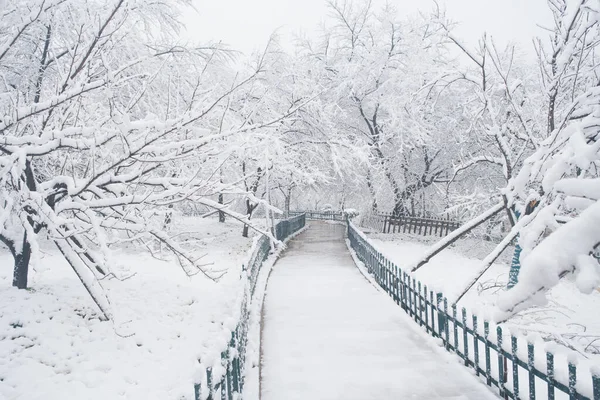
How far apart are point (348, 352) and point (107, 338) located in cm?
417

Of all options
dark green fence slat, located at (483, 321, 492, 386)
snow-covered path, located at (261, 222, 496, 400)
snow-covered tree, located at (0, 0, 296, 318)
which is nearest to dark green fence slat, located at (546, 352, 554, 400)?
snow-covered path, located at (261, 222, 496, 400)

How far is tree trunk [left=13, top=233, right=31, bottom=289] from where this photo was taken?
7.43 metres

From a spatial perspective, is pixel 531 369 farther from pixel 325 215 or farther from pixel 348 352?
pixel 325 215

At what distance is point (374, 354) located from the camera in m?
6.07

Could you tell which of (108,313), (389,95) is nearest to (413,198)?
(389,95)

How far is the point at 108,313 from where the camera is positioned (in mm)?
6188

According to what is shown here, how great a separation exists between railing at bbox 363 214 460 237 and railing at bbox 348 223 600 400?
47.4 ft

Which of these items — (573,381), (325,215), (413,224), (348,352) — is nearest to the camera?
(573,381)

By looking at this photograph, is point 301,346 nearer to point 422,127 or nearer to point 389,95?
point 422,127

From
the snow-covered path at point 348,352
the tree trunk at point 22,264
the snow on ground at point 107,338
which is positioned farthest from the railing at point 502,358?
the tree trunk at point 22,264

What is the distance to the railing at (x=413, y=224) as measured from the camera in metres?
22.2

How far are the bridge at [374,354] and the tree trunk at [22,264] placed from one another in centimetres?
431

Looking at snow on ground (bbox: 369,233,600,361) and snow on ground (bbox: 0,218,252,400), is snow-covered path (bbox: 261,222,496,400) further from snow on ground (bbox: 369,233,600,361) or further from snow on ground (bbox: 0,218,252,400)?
snow on ground (bbox: 0,218,252,400)

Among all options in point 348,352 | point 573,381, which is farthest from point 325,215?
point 573,381
